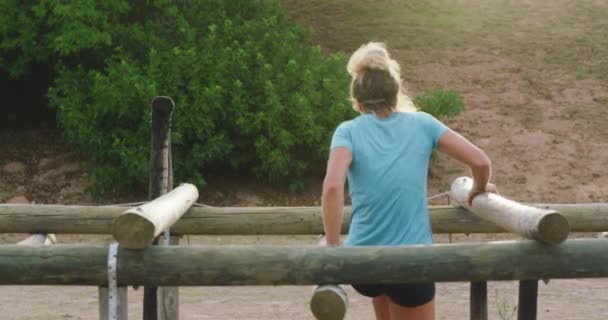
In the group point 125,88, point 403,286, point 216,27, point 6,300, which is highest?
point 216,27

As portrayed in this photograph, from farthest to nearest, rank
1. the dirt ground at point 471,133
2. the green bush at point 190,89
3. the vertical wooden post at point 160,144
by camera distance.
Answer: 1. the green bush at point 190,89
2. the dirt ground at point 471,133
3. the vertical wooden post at point 160,144

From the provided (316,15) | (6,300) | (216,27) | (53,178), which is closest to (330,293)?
(6,300)

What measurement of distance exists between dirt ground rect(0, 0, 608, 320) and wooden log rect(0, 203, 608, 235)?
2.14 m

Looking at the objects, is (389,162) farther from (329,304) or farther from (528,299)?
(528,299)

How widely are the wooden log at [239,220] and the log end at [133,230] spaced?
204 centimetres

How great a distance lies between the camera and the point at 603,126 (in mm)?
16359

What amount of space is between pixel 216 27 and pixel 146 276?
10174 millimetres

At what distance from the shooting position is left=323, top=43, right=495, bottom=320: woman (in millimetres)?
3553

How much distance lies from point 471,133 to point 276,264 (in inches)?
497

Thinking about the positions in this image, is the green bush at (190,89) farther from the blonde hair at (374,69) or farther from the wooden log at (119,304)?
the blonde hair at (374,69)

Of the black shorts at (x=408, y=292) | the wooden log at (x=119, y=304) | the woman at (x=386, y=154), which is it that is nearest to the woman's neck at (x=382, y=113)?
the woman at (x=386, y=154)

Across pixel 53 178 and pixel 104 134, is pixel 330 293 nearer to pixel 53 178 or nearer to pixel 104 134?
pixel 104 134

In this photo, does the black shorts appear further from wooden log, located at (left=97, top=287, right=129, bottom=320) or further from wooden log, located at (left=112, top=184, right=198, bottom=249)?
wooden log, located at (left=97, top=287, right=129, bottom=320)

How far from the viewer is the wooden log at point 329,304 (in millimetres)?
3523
